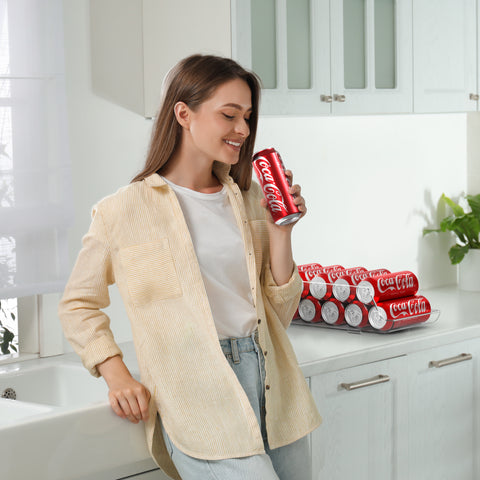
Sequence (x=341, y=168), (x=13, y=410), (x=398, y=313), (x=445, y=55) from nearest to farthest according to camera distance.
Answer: (x=13, y=410), (x=398, y=313), (x=445, y=55), (x=341, y=168)

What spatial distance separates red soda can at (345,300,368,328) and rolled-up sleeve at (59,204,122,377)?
97 cm

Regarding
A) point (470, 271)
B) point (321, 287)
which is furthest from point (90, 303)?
point (470, 271)

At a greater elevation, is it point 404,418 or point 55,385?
point 55,385

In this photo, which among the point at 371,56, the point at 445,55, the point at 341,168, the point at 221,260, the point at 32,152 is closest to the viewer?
the point at 221,260

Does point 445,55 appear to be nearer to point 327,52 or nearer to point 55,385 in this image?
point 327,52

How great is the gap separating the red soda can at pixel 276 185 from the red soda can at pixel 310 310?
3.01 feet

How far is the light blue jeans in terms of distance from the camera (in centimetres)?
122

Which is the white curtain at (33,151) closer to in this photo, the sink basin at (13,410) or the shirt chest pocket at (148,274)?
the sink basin at (13,410)

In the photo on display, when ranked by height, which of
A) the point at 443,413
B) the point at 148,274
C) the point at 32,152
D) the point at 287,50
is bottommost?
the point at 443,413

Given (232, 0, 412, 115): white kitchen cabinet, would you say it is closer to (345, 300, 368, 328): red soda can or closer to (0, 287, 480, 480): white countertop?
(345, 300, 368, 328): red soda can

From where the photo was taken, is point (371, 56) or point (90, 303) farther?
point (371, 56)

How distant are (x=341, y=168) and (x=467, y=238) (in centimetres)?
70

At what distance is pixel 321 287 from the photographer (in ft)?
7.11

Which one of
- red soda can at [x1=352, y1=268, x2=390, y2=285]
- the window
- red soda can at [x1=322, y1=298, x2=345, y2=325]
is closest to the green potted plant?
red soda can at [x1=352, y1=268, x2=390, y2=285]
